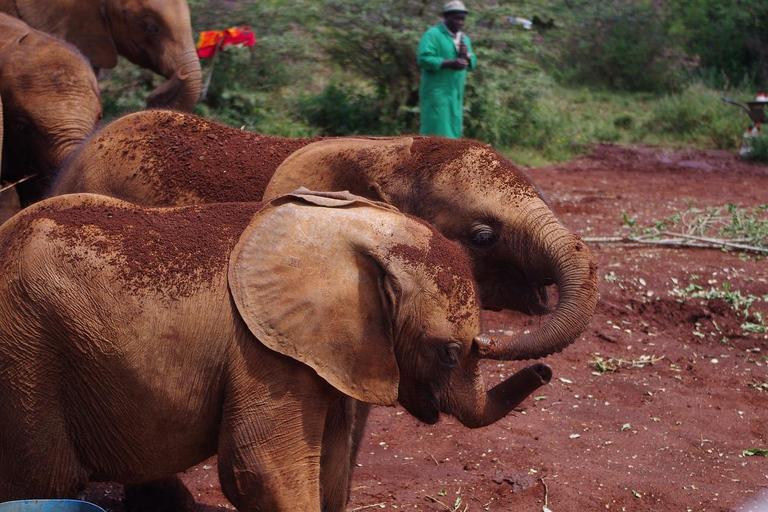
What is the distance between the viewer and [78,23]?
352 inches

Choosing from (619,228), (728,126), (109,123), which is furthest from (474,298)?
(728,126)

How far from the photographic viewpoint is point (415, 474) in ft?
18.6

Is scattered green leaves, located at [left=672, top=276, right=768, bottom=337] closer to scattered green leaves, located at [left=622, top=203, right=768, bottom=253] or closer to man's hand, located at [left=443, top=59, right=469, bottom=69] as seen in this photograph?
scattered green leaves, located at [left=622, top=203, right=768, bottom=253]

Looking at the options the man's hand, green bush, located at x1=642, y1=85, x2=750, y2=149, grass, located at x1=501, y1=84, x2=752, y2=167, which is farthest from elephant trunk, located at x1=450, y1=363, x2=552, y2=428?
green bush, located at x1=642, y1=85, x2=750, y2=149

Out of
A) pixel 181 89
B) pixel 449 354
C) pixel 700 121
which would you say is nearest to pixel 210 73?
pixel 181 89

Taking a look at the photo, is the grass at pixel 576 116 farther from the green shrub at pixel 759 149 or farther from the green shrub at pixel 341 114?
the green shrub at pixel 759 149

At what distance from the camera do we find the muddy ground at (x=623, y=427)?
542 cm

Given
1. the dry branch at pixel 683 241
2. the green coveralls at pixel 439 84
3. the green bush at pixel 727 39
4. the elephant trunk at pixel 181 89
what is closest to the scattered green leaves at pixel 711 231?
the dry branch at pixel 683 241

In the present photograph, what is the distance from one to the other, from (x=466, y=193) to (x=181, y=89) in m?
4.34

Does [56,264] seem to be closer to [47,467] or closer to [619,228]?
[47,467]

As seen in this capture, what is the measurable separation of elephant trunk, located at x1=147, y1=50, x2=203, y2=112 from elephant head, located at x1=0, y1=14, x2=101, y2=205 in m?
1.27

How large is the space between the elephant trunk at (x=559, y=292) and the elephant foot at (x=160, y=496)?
184cm

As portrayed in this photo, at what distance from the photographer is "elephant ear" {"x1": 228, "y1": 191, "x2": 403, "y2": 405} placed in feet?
11.9

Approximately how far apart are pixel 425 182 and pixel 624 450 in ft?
7.31
